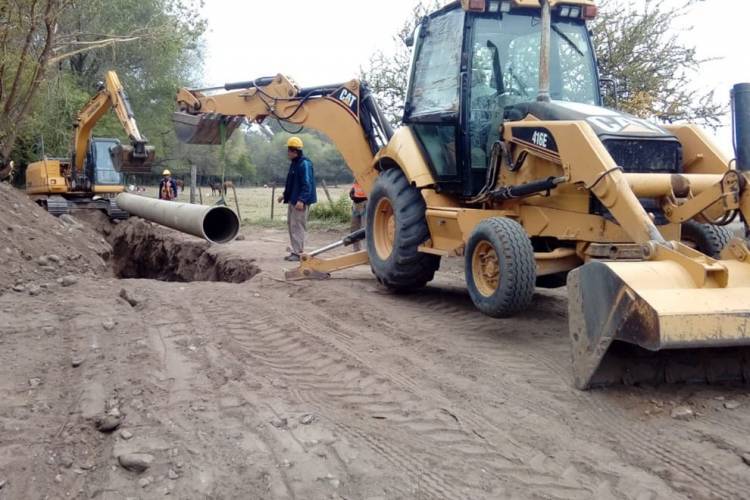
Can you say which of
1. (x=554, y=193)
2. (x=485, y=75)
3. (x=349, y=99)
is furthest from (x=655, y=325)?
(x=349, y=99)

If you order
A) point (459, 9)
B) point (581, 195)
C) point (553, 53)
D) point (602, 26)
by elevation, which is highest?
point (602, 26)

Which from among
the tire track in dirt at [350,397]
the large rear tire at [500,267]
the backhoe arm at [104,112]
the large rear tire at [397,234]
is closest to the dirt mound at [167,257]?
the backhoe arm at [104,112]

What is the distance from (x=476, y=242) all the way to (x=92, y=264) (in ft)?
21.3

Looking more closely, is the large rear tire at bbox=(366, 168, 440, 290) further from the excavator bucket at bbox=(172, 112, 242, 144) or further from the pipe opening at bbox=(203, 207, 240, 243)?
the pipe opening at bbox=(203, 207, 240, 243)

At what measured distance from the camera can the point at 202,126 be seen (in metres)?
9.79

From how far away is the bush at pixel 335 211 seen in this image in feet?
60.0

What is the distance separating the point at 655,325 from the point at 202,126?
293 inches

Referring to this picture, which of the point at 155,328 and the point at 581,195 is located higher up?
the point at 581,195

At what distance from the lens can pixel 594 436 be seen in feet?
12.5

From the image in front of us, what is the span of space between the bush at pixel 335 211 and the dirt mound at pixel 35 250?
24.1ft

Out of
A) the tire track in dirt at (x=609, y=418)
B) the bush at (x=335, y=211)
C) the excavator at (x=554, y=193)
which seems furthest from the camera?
the bush at (x=335, y=211)

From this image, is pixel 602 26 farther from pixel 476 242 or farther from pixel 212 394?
pixel 212 394

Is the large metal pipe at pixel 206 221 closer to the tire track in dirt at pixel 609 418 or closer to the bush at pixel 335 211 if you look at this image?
the tire track in dirt at pixel 609 418

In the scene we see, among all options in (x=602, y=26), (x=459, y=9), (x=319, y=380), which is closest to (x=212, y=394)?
(x=319, y=380)
